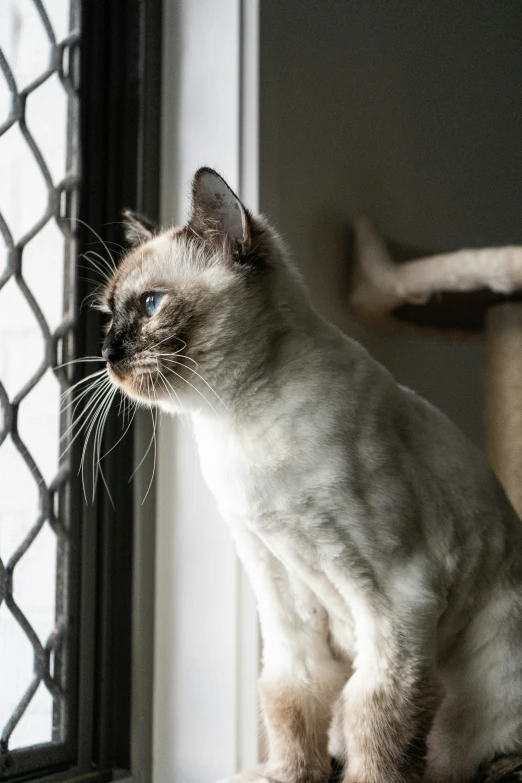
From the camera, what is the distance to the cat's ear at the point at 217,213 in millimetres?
917

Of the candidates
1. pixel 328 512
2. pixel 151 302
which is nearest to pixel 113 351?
pixel 151 302

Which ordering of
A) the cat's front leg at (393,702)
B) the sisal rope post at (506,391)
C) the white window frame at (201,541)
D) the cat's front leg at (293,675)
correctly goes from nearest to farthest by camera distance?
the cat's front leg at (393,702)
the cat's front leg at (293,675)
the white window frame at (201,541)
the sisal rope post at (506,391)

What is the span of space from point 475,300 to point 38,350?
83 centimetres

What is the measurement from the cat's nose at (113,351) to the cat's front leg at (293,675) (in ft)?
0.90

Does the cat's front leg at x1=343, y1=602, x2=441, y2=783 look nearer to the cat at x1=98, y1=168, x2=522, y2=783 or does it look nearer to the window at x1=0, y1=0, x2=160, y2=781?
the cat at x1=98, y1=168, x2=522, y2=783

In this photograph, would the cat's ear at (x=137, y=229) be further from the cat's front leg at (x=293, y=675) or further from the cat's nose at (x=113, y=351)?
the cat's front leg at (x=293, y=675)

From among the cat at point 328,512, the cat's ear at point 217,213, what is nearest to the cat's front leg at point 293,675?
the cat at point 328,512

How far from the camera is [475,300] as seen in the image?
4.95 ft

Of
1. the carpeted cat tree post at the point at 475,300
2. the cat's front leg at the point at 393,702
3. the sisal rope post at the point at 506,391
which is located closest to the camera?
the cat's front leg at the point at 393,702

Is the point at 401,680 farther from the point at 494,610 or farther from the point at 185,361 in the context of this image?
the point at 185,361

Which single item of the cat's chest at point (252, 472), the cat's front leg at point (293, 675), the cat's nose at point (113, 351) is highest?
the cat's nose at point (113, 351)

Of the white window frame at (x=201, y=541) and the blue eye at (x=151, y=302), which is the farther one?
the white window frame at (x=201, y=541)

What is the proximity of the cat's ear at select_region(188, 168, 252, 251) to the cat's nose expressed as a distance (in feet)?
0.56

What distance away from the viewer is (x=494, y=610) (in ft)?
3.28
